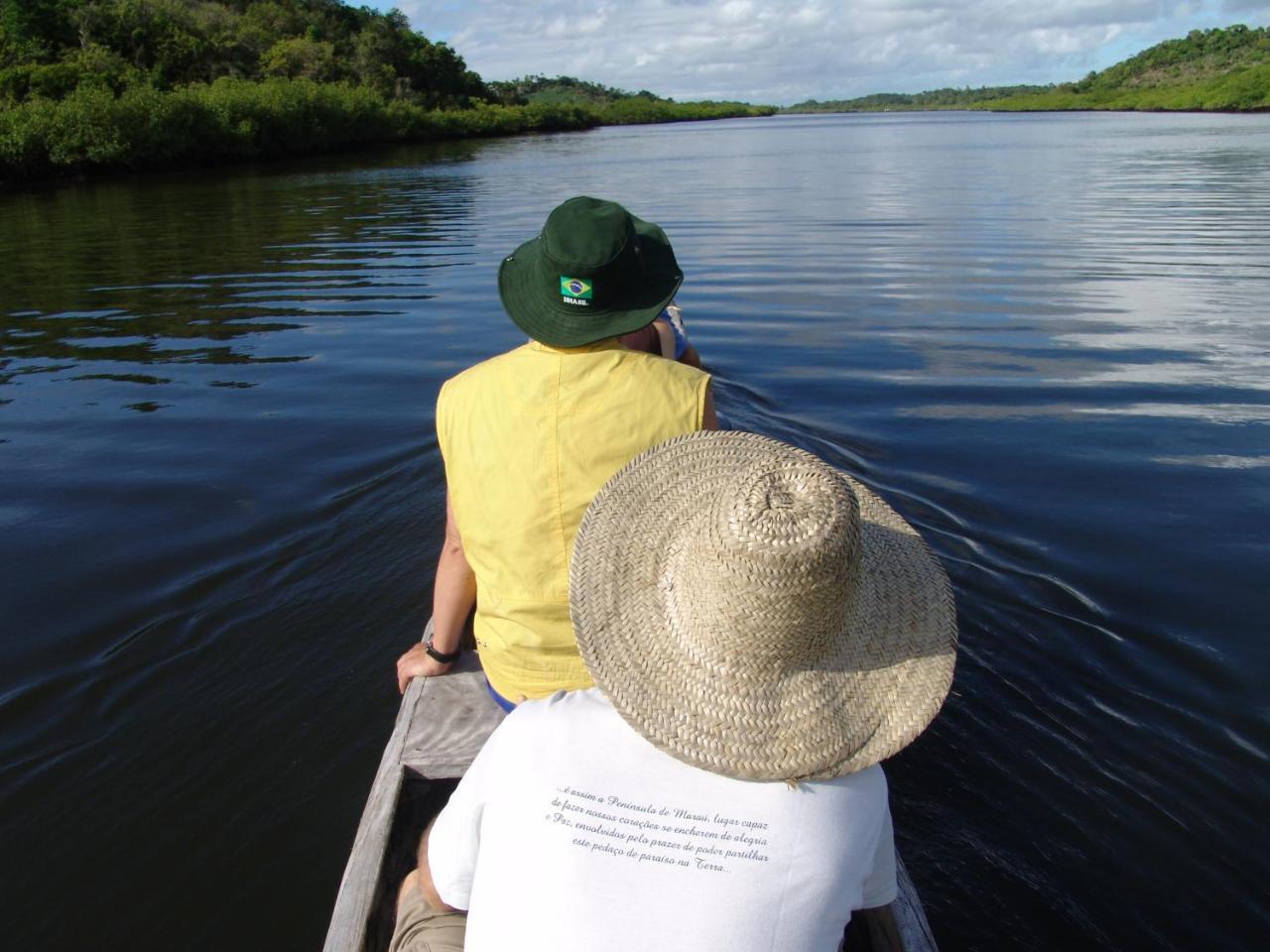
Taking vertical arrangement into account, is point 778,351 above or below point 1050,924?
above

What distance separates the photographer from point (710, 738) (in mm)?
1551

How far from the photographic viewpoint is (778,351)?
30.2 feet

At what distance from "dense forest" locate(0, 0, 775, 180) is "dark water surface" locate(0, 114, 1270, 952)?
75.5ft

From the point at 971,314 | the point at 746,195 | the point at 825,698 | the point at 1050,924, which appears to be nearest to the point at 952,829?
the point at 1050,924

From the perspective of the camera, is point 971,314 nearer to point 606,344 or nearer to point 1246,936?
point 1246,936

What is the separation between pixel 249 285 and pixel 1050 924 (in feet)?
41.5

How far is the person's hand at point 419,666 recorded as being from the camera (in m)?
3.03

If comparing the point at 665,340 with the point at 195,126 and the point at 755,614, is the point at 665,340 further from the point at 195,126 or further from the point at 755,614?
the point at 195,126

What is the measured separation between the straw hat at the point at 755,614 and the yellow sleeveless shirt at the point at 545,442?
11.0 inches

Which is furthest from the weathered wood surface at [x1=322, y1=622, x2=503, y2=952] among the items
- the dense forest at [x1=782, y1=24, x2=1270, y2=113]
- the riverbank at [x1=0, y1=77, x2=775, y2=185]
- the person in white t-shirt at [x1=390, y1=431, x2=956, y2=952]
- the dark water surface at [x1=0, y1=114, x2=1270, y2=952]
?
the dense forest at [x1=782, y1=24, x2=1270, y2=113]

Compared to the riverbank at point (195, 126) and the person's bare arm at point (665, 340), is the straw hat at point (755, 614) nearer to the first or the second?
the person's bare arm at point (665, 340)

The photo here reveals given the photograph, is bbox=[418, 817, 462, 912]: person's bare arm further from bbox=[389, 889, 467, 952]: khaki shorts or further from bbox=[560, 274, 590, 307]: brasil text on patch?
bbox=[560, 274, 590, 307]: brasil text on patch

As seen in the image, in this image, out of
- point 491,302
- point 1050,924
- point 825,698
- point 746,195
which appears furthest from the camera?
point 746,195

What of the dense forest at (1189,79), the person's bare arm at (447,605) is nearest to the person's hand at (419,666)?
the person's bare arm at (447,605)
